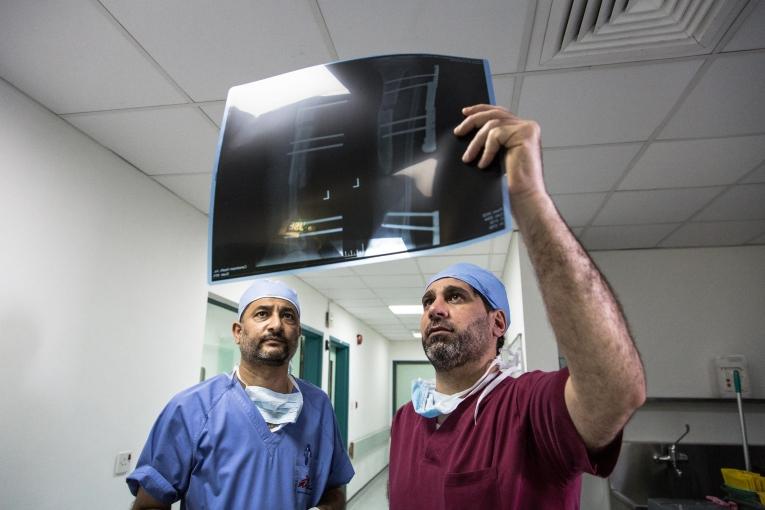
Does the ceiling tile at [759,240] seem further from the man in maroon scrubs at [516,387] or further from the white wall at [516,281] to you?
the man in maroon scrubs at [516,387]

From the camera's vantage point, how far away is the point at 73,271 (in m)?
1.94

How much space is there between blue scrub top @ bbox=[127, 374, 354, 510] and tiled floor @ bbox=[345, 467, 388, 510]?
4.13 meters

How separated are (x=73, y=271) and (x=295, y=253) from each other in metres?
1.69

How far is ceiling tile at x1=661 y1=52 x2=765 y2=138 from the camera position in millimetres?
1599

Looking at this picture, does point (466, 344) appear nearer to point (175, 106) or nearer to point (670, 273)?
point (175, 106)

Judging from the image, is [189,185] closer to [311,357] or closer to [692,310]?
[311,357]

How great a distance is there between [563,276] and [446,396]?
0.70m

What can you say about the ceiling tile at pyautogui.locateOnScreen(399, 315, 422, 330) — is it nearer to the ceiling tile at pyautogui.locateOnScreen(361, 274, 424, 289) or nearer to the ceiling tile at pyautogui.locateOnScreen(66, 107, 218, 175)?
the ceiling tile at pyautogui.locateOnScreen(361, 274, 424, 289)

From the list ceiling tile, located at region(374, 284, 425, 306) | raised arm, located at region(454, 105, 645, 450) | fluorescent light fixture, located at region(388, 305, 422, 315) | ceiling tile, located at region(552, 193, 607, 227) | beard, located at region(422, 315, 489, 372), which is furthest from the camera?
fluorescent light fixture, located at region(388, 305, 422, 315)

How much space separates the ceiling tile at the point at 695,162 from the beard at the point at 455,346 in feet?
4.92

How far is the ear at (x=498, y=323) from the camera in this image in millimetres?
1349

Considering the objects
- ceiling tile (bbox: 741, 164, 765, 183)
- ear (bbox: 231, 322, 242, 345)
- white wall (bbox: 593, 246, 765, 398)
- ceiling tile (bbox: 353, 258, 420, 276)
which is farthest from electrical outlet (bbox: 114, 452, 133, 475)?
ceiling tile (bbox: 741, 164, 765, 183)

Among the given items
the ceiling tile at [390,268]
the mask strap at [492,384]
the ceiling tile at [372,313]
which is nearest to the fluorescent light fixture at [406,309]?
the ceiling tile at [372,313]

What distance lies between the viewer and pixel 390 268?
4082mm
